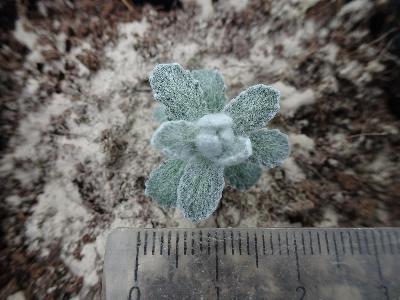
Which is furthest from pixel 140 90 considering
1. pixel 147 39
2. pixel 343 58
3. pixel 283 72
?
pixel 343 58

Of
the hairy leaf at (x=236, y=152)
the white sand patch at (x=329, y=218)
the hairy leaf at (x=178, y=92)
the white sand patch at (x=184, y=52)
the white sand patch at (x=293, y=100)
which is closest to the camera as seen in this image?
the hairy leaf at (x=236, y=152)

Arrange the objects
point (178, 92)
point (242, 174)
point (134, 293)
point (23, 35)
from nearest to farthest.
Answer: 1. point (178, 92)
2. point (134, 293)
3. point (242, 174)
4. point (23, 35)

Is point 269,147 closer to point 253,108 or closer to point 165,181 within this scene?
point 253,108

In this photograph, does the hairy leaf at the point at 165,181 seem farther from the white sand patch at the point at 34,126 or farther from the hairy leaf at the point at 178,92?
the white sand patch at the point at 34,126

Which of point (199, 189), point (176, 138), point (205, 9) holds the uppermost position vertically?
point (205, 9)

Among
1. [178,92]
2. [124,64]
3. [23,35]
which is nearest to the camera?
[178,92]

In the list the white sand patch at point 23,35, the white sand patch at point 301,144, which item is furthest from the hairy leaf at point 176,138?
the white sand patch at point 23,35

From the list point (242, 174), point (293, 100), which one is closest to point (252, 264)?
point (242, 174)

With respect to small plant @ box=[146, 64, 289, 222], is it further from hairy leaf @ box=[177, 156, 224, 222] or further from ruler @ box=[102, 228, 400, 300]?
ruler @ box=[102, 228, 400, 300]
